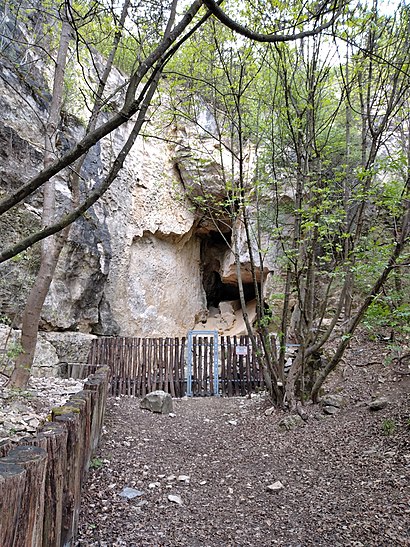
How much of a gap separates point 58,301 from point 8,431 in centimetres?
518

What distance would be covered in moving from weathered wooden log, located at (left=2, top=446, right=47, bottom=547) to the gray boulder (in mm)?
4361

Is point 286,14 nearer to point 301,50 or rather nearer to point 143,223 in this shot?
point 301,50

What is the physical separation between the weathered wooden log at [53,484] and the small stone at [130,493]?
1.08 meters

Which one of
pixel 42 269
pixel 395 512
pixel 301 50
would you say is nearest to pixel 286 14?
pixel 301 50

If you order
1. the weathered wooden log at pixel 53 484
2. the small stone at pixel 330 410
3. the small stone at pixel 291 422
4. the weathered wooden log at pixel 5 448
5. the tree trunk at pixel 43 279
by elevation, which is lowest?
the small stone at pixel 291 422

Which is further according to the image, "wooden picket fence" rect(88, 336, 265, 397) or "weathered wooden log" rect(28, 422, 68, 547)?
"wooden picket fence" rect(88, 336, 265, 397)

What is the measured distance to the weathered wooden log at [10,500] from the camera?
4.11ft

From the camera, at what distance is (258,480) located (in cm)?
322

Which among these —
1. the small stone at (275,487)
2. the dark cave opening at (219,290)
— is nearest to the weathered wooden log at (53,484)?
the small stone at (275,487)

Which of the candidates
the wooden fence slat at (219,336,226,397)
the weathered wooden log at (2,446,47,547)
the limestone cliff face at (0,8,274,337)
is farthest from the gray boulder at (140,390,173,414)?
the weathered wooden log at (2,446,47,547)

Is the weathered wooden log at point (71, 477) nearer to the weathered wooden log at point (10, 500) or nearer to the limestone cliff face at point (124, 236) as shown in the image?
the weathered wooden log at point (10, 500)

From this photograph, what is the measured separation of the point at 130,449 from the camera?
13.1 feet

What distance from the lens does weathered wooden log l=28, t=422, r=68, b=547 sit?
179 cm

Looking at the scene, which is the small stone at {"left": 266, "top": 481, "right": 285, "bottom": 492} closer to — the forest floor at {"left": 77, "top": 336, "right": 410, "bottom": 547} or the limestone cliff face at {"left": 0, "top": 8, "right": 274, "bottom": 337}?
the forest floor at {"left": 77, "top": 336, "right": 410, "bottom": 547}
